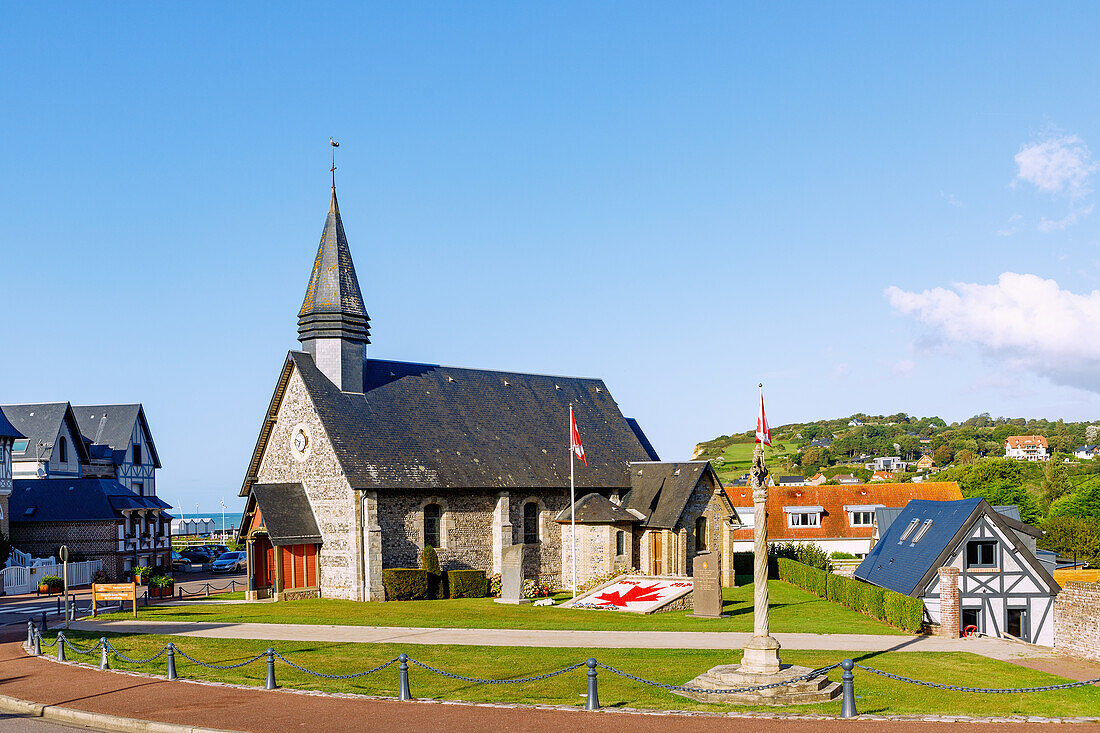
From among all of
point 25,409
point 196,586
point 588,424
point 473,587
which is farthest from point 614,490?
point 25,409

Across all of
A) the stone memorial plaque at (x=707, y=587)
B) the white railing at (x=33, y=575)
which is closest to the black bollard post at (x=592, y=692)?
the stone memorial plaque at (x=707, y=587)

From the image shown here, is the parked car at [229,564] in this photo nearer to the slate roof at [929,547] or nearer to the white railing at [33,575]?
the white railing at [33,575]

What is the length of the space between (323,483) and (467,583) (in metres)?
6.90

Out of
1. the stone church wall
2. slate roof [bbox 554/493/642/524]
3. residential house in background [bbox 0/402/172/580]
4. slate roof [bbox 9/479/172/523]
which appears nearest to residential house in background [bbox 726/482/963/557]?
slate roof [bbox 554/493/642/524]

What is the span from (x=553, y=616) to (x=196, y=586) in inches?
798

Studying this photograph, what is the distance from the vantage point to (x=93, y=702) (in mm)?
16672

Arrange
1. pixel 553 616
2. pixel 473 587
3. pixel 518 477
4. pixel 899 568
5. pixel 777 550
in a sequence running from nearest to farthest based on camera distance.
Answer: pixel 553 616 < pixel 899 568 < pixel 473 587 < pixel 518 477 < pixel 777 550

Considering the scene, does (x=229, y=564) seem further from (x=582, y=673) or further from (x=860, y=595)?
(x=582, y=673)

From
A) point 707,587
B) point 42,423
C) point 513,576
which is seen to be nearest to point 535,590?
point 513,576

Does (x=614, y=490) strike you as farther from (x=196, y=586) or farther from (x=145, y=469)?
(x=145, y=469)

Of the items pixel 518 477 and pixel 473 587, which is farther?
pixel 518 477

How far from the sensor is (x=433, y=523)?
125ft

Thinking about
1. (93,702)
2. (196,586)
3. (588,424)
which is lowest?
(196,586)

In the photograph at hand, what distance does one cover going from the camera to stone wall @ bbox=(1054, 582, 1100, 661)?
21.3 metres
